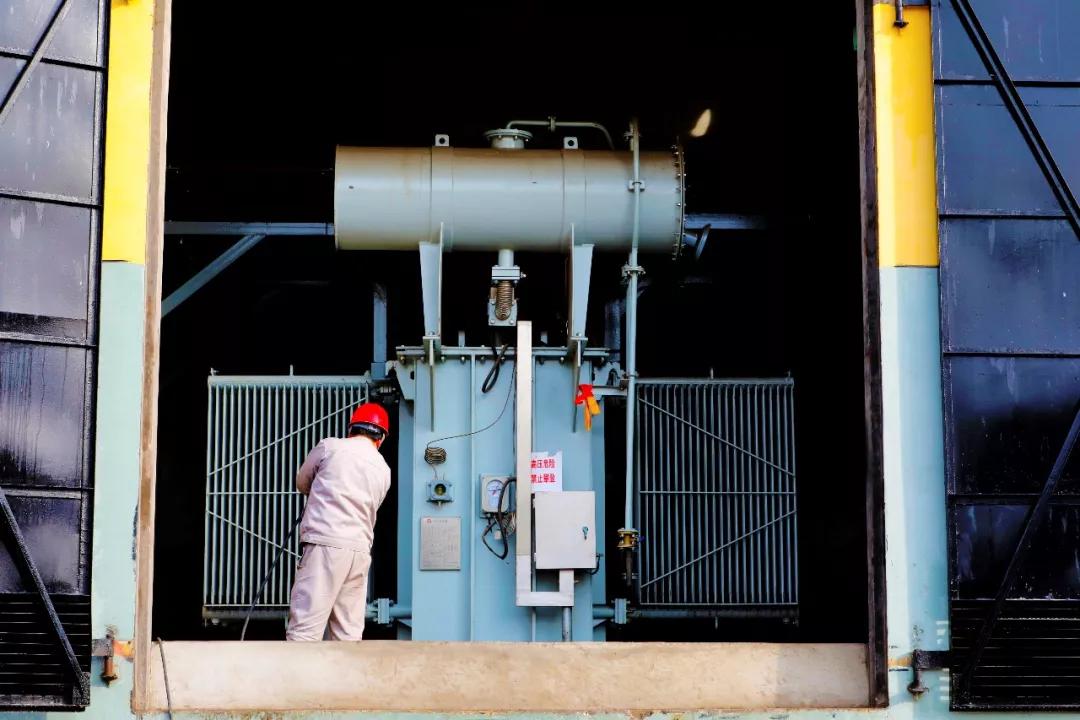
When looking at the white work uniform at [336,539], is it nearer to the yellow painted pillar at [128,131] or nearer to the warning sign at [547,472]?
the warning sign at [547,472]

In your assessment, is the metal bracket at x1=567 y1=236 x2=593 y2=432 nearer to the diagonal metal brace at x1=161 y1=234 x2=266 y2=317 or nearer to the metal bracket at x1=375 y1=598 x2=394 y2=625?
the metal bracket at x1=375 y1=598 x2=394 y2=625

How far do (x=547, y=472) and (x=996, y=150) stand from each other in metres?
3.19

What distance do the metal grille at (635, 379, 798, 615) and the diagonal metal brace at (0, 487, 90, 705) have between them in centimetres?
398

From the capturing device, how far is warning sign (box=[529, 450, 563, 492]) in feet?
26.6

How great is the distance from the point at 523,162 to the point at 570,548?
2345mm

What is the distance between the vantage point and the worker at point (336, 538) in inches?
285

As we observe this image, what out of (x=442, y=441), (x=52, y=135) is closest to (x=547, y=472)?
(x=442, y=441)

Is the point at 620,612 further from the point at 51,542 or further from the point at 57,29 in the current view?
the point at 57,29

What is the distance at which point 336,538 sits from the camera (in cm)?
734

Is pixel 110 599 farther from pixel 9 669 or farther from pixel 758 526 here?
pixel 758 526

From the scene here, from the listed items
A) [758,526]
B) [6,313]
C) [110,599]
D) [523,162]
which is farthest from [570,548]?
[6,313]

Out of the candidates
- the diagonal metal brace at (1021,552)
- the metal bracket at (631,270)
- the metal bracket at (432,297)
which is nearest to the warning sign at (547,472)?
the metal bracket at (432,297)

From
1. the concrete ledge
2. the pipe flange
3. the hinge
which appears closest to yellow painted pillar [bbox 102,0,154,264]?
the hinge

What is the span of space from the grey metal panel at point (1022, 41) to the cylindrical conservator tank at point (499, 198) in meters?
2.25
